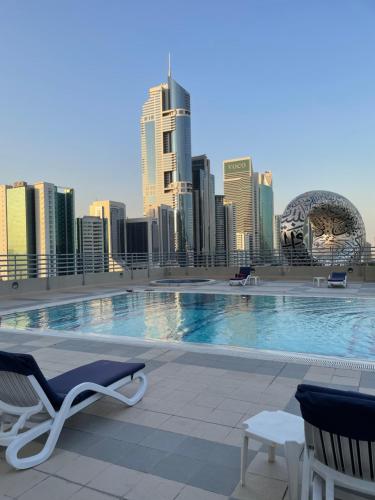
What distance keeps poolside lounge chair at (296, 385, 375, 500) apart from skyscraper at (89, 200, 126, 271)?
121 feet

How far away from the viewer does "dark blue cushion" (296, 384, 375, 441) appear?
159 centimetres

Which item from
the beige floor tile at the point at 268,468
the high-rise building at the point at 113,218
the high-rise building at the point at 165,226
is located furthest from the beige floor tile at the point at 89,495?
the high-rise building at the point at 165,226

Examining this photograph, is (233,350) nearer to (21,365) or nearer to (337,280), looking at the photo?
(21,365)

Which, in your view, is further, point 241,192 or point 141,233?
point 241,192

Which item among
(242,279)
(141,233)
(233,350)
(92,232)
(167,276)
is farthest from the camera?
(141,233)

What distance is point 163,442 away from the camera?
2.75 metres

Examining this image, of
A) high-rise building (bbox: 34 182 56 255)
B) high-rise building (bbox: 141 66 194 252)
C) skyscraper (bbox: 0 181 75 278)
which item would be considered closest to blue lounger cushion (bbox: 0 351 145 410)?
skyscraper (bbox: 0 181 75 278)

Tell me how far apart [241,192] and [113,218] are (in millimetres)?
51162

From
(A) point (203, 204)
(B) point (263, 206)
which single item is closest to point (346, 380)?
(A) point (203, 204)

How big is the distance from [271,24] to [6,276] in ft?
35.2

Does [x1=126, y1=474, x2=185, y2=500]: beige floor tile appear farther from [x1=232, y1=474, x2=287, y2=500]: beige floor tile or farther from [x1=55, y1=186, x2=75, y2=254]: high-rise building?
[x1=55, y1=186, x2=75, y2=254]: high-rise building

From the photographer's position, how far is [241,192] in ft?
295

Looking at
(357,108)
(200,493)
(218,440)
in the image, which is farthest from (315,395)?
(357,108)

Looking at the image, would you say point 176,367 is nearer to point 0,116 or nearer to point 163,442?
point 163,442
